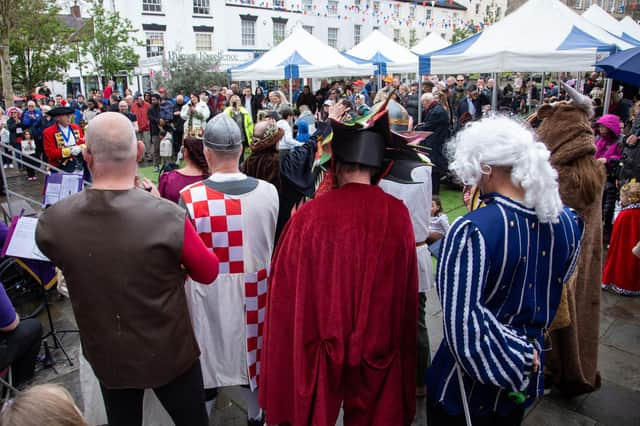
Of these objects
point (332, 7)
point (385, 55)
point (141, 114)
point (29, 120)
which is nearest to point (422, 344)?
point (141, 114)

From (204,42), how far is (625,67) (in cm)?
3097

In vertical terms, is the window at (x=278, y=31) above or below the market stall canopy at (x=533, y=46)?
above

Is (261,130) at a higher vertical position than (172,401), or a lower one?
higher

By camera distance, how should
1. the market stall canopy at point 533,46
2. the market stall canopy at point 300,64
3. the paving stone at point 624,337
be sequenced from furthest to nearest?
the market stall canopy at point 300,64 < the market stall canopy at point 533,46 < the paving stone at point 624,337

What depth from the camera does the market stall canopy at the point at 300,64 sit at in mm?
11906

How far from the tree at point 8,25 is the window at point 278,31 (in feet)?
65.9

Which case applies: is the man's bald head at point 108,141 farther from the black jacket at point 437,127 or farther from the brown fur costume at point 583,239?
the black jacket at point 437,127

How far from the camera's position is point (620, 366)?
3393 millimetres

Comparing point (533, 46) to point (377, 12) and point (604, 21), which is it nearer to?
point (604, 21)

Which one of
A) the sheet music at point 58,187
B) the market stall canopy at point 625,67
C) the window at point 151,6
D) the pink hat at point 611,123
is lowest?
the sheet music at point 58,187

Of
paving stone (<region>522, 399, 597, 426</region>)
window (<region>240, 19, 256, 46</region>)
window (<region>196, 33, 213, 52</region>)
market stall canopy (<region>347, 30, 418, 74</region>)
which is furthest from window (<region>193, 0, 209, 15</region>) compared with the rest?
paving stone (<region>522, 399, 597, 426</region>)

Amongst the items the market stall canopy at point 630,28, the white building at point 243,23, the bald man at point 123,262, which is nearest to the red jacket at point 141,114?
the white building at point 243,23

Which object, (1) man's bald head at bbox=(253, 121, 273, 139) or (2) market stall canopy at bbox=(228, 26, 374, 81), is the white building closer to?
(2) market stall canopy at bbox=(228, 26, 374, 81)

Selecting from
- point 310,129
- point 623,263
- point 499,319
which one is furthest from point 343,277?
point 310,129
